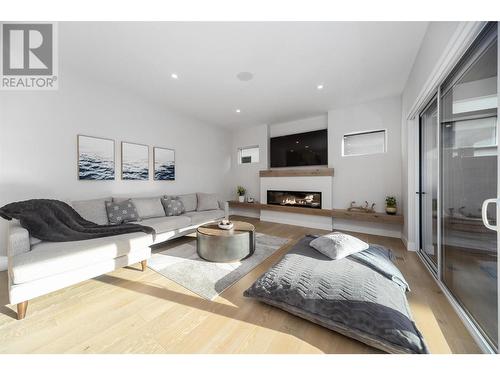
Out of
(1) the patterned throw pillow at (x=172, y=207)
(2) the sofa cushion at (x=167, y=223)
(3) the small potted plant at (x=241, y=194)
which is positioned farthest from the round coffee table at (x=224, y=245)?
(3) the small potted plant at (x=241, y=194)

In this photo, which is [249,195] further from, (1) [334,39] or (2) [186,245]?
(1) [334,39]

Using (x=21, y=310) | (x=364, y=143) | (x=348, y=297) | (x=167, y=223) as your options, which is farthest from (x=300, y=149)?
(x=21, y=310)

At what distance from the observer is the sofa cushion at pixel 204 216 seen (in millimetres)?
3295

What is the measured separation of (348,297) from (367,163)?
10.4 ft

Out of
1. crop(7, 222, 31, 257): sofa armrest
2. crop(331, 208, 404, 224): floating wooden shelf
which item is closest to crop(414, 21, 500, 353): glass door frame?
crop(331, 208, 404, 224): floating wooden shelf

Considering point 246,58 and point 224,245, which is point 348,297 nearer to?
point 224,245

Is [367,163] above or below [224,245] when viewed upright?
above

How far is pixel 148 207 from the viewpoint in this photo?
3113mm

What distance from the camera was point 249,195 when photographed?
5355 millimetres

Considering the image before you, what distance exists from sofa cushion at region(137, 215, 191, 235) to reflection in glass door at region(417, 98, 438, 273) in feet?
10.9

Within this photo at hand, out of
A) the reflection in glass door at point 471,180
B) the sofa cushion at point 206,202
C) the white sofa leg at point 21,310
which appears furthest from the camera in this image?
the sofa cushion at point 206,202

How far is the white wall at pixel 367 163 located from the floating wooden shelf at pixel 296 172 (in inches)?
8.0

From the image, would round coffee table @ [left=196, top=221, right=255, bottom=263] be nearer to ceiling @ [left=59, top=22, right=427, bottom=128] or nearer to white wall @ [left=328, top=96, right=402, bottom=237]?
ceiling @ [left=59, top=22, right=427, bottom=128]

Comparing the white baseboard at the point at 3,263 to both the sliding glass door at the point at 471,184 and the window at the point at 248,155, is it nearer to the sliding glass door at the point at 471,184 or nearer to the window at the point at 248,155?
the sliding glass door at the point at 471,184
